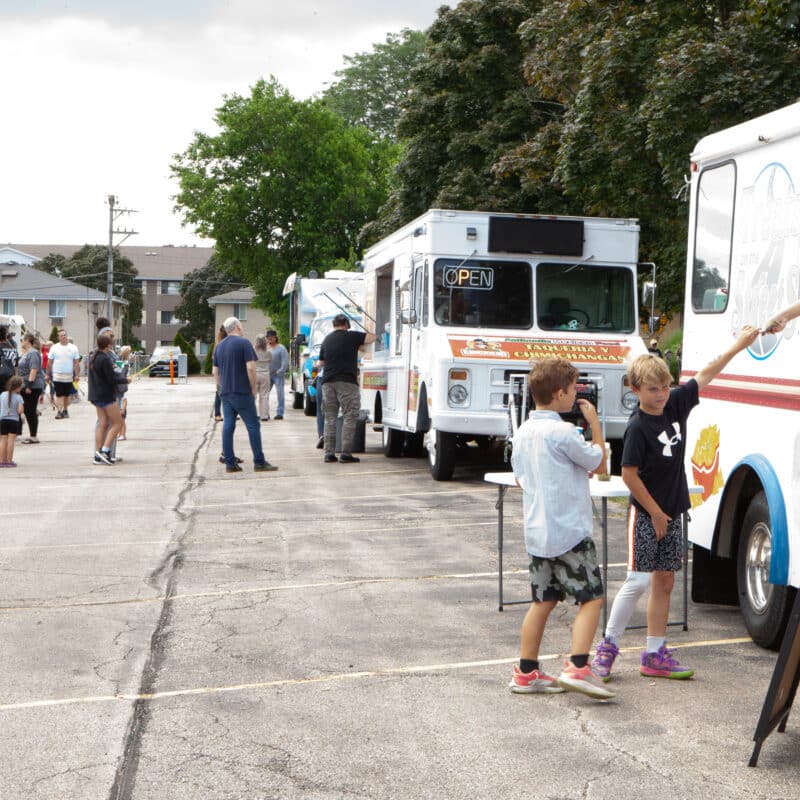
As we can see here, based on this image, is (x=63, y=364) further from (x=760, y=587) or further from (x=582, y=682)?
(x=582, y=682)

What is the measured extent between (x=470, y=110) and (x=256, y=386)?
1598 centimetres

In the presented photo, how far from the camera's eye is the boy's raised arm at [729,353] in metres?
5.85

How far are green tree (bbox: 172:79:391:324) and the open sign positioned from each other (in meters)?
42.4

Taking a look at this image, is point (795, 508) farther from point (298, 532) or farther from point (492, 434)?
point (492, 434)

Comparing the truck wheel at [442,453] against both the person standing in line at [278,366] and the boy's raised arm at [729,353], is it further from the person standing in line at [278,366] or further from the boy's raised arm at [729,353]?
the person standing in line at [278,366]

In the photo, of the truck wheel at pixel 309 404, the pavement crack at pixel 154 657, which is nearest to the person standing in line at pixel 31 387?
the truck wheel at pixel 309 404

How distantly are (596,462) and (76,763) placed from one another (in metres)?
2.47

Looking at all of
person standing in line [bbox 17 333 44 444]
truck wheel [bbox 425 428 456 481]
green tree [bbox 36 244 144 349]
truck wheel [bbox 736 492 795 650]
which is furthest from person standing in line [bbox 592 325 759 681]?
green tree [bbox 36 244 144 349]

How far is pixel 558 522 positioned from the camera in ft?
19.1

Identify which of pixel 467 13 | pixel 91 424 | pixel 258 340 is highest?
pixel 467 13

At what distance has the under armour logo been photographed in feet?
20.1

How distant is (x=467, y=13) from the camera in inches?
1176

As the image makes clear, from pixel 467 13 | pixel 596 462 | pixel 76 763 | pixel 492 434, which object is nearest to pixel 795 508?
pixel 596 462

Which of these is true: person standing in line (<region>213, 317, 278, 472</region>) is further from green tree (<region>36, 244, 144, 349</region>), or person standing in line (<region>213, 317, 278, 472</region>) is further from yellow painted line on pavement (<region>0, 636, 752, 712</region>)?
green tree (<region>36, 244, 144, 349</region>)
